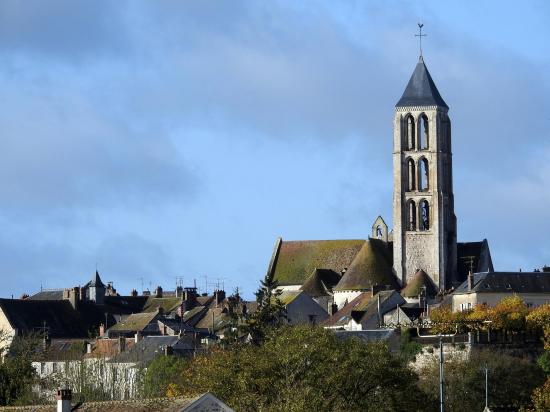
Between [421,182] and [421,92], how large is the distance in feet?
19.3

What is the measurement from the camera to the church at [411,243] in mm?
128375

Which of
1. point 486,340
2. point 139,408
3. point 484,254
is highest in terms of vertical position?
point 484,254

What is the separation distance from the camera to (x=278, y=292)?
107750 mm

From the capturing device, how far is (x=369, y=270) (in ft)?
422

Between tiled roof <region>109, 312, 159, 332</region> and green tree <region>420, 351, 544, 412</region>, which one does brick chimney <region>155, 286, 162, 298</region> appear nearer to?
tiled roof <region>109, 312, 159, 332</region>

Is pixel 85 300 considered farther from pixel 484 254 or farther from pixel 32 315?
pixel 484 254

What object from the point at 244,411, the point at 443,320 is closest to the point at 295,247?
the point at 443,320

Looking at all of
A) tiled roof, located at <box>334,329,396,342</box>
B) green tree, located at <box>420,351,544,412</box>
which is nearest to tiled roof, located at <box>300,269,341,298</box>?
tiled roof, located at <box>334,329,396,342</box>

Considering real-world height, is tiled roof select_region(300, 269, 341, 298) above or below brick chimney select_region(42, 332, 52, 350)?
above

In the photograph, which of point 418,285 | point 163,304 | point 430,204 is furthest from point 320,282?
point 163,304

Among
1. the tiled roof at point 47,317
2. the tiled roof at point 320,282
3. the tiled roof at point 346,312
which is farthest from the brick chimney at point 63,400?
the tiled roof at point 320,282

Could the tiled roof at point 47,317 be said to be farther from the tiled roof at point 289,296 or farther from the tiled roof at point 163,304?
the tiled roof at point 289,296

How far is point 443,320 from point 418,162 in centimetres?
3863

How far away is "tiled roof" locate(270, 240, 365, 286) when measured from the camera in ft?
449
